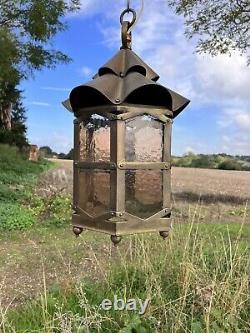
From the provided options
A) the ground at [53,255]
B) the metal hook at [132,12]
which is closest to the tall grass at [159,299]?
the ground at [53,255]

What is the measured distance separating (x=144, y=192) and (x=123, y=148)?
0.83ft

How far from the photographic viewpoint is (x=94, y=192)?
7.54 ft

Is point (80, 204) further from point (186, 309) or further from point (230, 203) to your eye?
point (230, 203)

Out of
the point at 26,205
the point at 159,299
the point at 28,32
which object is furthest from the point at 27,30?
the point at 159,299

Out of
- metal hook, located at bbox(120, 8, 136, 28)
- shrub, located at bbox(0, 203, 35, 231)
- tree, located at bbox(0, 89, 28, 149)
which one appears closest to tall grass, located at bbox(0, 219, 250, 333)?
metal hook, located at bbox(120, 8, 136, 28)

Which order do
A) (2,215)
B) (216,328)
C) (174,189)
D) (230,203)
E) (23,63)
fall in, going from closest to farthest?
(216,328), (2,215), (230,203), (174,189), (23,63)

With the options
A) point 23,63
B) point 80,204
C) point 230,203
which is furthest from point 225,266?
point 23,63

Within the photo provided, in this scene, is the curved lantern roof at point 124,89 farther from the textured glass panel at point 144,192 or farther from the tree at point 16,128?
the tree at point 16,128

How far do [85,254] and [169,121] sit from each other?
11.7 ft

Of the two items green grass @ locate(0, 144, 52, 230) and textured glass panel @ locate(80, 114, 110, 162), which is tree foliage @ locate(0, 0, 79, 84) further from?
textured glass panel @ locate(80, 114, 110, 162)

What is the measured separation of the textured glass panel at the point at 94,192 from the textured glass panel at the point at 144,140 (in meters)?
0.15

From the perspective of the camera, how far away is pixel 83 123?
Result: 237 cm

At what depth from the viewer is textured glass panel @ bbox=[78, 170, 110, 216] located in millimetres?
2230

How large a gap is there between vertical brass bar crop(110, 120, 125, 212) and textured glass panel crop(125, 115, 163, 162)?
5cm
